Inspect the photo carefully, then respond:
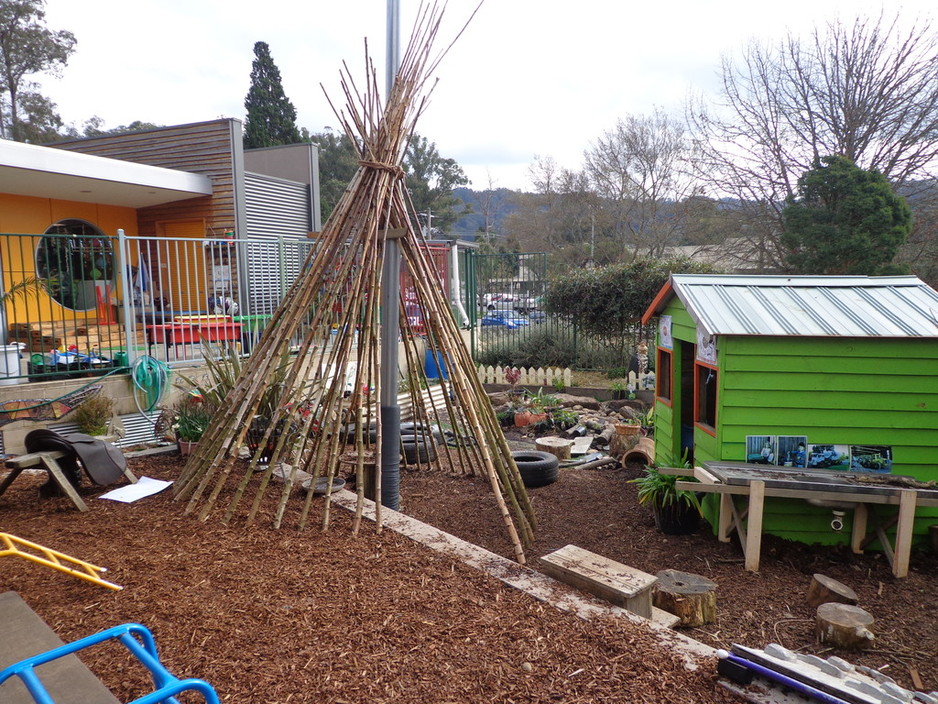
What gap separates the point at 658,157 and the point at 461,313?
1419 centimetres

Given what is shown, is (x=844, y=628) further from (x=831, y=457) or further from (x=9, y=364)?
(x=9, y=364)

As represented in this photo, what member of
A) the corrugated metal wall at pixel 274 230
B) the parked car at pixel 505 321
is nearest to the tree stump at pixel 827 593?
the corrugated metal wall at pixel 274 230

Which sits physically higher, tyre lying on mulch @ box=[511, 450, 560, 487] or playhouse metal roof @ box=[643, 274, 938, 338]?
playhouse metal roof @ box=[643, 274, 938, 338]

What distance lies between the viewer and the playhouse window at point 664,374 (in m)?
6.29

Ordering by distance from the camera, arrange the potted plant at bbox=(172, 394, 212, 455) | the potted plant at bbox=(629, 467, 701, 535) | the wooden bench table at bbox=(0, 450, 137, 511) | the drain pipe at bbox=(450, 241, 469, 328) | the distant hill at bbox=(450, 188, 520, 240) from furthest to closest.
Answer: the distant hill at bbox=(450, 188, 520, 240), the drain pipe at bbox=(450, 241, 469, 328), the potted plant at bbox=(172, 394, 212, 455), the potted plant at bbox=(629, 467, 701, 535), the wooden bench table at bbox=(0, 450, 137, 511)

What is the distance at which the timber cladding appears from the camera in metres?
11.8

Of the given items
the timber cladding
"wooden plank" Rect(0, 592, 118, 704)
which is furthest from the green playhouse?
the timber cladding

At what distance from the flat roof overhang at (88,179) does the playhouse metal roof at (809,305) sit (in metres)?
8.38

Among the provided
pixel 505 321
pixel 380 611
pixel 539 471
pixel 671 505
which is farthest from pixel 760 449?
pixel 505 321

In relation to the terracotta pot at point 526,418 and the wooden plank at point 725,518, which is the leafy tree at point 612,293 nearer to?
the terracotta pot at point 526,418

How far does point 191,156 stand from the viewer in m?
12.1

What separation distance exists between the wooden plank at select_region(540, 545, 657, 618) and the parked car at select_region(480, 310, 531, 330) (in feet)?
33.7

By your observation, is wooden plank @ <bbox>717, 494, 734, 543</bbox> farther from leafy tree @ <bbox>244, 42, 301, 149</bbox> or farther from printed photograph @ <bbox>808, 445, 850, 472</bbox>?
leafy tree @ <bbox>244, 42, 301, 149</bbox>

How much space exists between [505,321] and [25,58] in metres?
21.8
